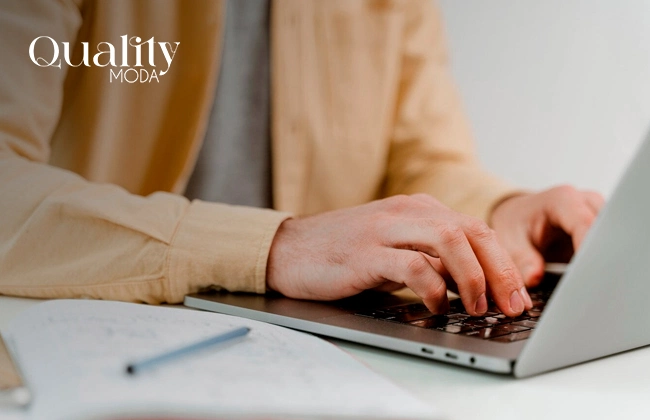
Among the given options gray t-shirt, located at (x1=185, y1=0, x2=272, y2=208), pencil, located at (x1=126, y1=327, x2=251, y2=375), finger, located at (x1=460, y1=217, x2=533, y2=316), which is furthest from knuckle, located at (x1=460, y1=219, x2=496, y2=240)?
gray t-shirt, located at (x1=185, y1=0, x2=272, y2=208)

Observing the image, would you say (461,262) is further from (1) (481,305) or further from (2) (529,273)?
(2) (529,273)

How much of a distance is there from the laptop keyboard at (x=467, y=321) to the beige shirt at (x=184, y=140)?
0.16 metres

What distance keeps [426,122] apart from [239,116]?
Result: 0.41 metres

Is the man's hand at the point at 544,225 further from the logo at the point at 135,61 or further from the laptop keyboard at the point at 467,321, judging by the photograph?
the logo at the point at 135,61

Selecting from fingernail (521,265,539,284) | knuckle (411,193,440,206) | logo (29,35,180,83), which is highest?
logo (29,35,180,83)

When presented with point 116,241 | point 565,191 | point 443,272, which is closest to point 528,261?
point 565,191

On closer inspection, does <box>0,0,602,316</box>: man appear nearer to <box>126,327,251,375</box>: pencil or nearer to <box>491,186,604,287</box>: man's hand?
<box>491,186,604,287</box>: man's hand

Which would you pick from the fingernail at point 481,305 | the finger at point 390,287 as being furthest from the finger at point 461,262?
the finger at point 390,287

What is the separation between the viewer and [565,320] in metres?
0.38

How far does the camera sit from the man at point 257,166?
0.60m

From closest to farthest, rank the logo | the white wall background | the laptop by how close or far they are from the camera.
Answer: the laptop
the logo
the white wall background

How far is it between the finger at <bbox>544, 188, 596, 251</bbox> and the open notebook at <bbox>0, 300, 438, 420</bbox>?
1.54ft

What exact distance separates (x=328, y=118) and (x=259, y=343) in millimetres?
943

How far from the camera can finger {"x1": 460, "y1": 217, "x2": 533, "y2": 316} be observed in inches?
20.6
